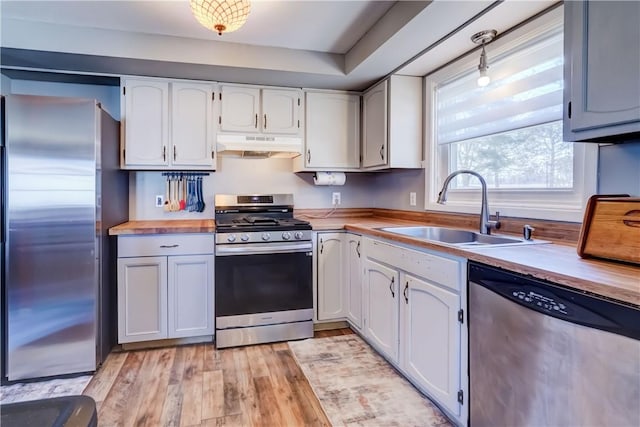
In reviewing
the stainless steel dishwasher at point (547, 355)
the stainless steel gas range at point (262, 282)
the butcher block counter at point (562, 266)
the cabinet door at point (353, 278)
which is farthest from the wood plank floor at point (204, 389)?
the butcher block counter at point (562, 266)

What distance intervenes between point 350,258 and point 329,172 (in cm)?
92

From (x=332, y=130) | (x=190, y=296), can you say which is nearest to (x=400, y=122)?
(x=332, y=130)

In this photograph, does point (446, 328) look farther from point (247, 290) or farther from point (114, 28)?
point (114, 28)

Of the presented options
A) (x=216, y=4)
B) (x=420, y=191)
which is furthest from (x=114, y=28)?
(x=420, y=191)

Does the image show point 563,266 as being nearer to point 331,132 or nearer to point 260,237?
point 260,237

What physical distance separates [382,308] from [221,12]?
75.6 inches

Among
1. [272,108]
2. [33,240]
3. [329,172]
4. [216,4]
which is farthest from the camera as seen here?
[329,172]

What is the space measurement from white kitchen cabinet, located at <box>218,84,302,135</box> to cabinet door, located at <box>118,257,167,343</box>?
1.24 meters

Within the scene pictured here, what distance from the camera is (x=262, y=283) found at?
8.79ft

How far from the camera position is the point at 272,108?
308cm

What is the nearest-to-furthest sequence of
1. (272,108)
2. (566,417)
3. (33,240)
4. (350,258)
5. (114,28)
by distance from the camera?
(566,417), (33,240), (114,28), (350,258), (272,108)

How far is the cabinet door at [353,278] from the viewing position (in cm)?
271

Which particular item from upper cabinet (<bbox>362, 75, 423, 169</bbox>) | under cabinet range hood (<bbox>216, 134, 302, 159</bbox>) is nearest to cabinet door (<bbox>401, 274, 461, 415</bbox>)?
upper cabinet (<bbox>362, 75, 423, 169</bbox>)

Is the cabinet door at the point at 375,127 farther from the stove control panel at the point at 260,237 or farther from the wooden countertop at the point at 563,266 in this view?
the wooden countertop at the point at 563,266
